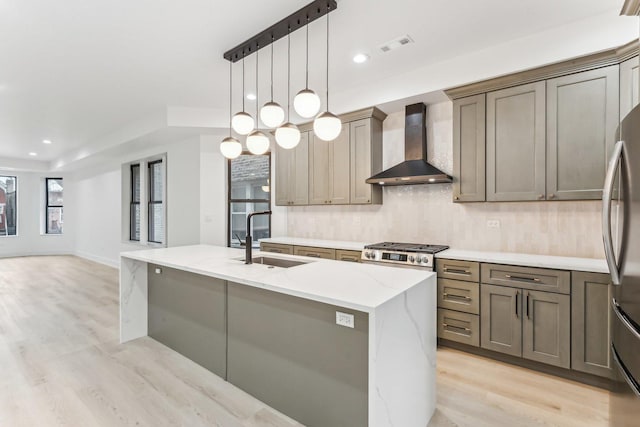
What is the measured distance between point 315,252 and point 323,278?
194 centimetres

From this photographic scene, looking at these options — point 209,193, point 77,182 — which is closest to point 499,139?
point 209,193

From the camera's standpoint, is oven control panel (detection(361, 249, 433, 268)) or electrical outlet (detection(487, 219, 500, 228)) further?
electrical outlet (detection(487, 219, 500, 228))

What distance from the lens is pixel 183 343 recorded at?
9.10ft

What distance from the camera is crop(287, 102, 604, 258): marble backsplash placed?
9.20ft

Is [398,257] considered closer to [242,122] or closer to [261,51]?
[242,122]

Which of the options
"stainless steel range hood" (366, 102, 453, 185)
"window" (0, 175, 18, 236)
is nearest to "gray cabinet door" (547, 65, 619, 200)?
"stainless steel range hood" (366, 102, 453, 185)

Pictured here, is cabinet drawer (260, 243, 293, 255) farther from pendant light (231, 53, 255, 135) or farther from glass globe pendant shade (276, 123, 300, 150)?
glass globe pendant shade (276, 123, 300, 150)

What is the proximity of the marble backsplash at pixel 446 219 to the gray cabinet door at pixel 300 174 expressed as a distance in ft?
1.11

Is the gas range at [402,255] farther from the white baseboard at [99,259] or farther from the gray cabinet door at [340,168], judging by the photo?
the white baseboard at [99,259]

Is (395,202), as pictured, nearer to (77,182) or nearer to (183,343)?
(183,343)

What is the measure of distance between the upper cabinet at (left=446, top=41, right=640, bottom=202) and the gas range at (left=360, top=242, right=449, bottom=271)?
2.09ft

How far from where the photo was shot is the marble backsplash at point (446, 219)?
2.80 meters

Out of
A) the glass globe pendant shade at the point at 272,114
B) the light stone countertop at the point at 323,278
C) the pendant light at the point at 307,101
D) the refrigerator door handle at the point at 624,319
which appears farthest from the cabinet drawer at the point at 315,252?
the refrigerator door handle at the point at 624,319

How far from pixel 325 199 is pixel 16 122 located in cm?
530
